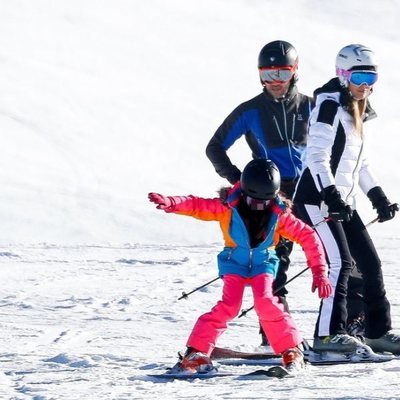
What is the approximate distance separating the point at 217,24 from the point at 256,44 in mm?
1800

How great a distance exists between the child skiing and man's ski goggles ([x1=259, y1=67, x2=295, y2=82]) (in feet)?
4.06

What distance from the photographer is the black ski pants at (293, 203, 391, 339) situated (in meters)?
5.64

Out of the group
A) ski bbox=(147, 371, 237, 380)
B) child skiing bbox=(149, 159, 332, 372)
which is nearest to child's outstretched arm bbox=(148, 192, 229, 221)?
child skiing bbox=(149, 159, 332, 372)

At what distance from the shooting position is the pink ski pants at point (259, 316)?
5000 millimetres

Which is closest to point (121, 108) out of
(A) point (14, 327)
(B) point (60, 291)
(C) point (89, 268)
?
(C) point (89, 268)

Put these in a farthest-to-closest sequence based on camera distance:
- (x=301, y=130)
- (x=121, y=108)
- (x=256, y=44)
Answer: (x=256, y=44) → (x=121, y=108) → (x=301, y=130)

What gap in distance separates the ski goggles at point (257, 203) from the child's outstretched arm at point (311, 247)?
0.33ft

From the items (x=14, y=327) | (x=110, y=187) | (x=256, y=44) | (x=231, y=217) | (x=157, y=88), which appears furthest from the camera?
(x=256, y=44)

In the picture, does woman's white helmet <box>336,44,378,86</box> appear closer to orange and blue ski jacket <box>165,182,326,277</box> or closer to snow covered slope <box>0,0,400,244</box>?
orange and blue ski jacket <box>165,182,326,277</box>

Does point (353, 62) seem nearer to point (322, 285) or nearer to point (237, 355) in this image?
point (322, 285)

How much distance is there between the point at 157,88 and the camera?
77.3ft

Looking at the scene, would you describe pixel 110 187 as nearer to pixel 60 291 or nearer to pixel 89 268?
pixel 89 268

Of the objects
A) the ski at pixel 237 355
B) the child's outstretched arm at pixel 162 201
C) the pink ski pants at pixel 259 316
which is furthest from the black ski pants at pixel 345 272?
the child's outstretched arm at pixel 162 201

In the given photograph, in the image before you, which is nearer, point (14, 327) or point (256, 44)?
point (14, 327)
